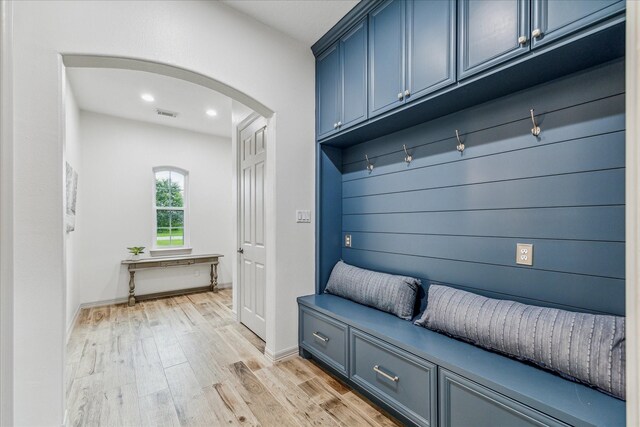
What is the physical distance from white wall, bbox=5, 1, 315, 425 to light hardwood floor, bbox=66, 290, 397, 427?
374 mm

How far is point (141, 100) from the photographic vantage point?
3.97 meters

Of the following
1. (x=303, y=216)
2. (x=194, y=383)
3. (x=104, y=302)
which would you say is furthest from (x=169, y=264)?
(x=303, y=216)

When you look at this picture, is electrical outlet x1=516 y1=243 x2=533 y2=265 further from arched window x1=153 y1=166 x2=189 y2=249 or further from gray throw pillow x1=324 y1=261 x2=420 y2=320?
arched window x1=153 y1=166 x2=189 y2=249

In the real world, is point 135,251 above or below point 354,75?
below

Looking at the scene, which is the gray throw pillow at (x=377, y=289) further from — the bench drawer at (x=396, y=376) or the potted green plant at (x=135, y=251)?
the potted green plant at (x=135, y=251)

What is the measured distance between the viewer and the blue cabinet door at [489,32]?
1.40 m

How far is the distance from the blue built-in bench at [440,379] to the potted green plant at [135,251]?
360cm

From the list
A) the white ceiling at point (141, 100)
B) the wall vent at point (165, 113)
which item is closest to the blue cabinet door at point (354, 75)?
the white ceiling at point (141, 100)

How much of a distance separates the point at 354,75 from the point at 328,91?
1.19 ft

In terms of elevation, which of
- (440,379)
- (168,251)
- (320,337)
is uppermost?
(168,251)

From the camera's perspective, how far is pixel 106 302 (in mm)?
4414

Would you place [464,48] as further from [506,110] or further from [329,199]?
[329,199]

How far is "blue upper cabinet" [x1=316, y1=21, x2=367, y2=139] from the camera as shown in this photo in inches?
90.0

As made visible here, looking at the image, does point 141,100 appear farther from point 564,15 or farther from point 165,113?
point 564,15
